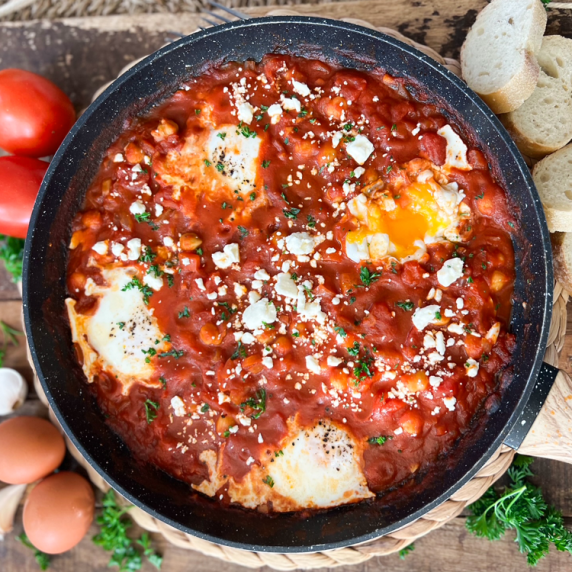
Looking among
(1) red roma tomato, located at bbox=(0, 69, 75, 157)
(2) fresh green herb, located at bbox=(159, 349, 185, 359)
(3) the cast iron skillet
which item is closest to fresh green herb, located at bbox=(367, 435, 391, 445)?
(3) the cast iron skillet

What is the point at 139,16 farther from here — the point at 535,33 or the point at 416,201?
the point at 535,33

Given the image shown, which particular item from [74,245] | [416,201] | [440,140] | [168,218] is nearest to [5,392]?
[74,245]

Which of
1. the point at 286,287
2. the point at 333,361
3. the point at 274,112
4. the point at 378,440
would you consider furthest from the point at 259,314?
the point at 274,112

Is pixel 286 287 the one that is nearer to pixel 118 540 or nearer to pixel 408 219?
pixel 408 219

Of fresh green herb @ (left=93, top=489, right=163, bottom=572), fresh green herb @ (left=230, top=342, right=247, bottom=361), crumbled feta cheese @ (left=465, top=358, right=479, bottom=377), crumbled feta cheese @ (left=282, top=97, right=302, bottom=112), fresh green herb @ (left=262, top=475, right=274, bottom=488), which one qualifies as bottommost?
fresh green herb @ (left=93, top=489, right=163, bottom=572)

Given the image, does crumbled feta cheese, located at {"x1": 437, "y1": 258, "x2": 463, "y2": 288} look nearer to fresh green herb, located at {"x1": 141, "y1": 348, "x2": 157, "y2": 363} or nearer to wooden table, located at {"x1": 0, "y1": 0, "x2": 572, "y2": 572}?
wooden table, located at {"x1": 0, "y1": 0, "x2": 572, "y2": 572}
